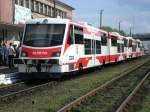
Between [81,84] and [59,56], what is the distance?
1.77m

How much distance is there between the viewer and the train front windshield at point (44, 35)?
21.5 metres

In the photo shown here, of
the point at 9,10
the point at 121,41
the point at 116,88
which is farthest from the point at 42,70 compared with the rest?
the point at 9,10

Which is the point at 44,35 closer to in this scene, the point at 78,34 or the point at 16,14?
the point at 78,34

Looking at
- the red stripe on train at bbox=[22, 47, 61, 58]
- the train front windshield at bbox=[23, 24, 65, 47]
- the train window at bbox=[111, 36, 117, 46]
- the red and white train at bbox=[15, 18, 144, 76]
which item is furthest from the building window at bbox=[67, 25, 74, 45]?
the train window at bbox=[111, 36, 117, 46]

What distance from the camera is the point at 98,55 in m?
29.7

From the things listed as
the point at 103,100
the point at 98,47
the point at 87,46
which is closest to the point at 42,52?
the point at 87,46

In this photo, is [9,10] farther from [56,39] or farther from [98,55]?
[56,39]

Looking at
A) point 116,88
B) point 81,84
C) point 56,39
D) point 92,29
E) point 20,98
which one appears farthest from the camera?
point 92,29

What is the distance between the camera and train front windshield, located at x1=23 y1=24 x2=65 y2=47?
845 inches

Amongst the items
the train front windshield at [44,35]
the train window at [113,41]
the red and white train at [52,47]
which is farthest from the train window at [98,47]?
the train front windshield at [44,35]

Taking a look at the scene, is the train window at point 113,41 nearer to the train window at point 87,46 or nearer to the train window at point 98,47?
the train window at point 98,47

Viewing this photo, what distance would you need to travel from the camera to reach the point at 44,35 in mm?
21719

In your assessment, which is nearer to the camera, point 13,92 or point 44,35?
point 13,92

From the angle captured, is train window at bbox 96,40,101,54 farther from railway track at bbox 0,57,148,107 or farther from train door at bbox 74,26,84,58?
railway track at bbox 0,57,148,107
